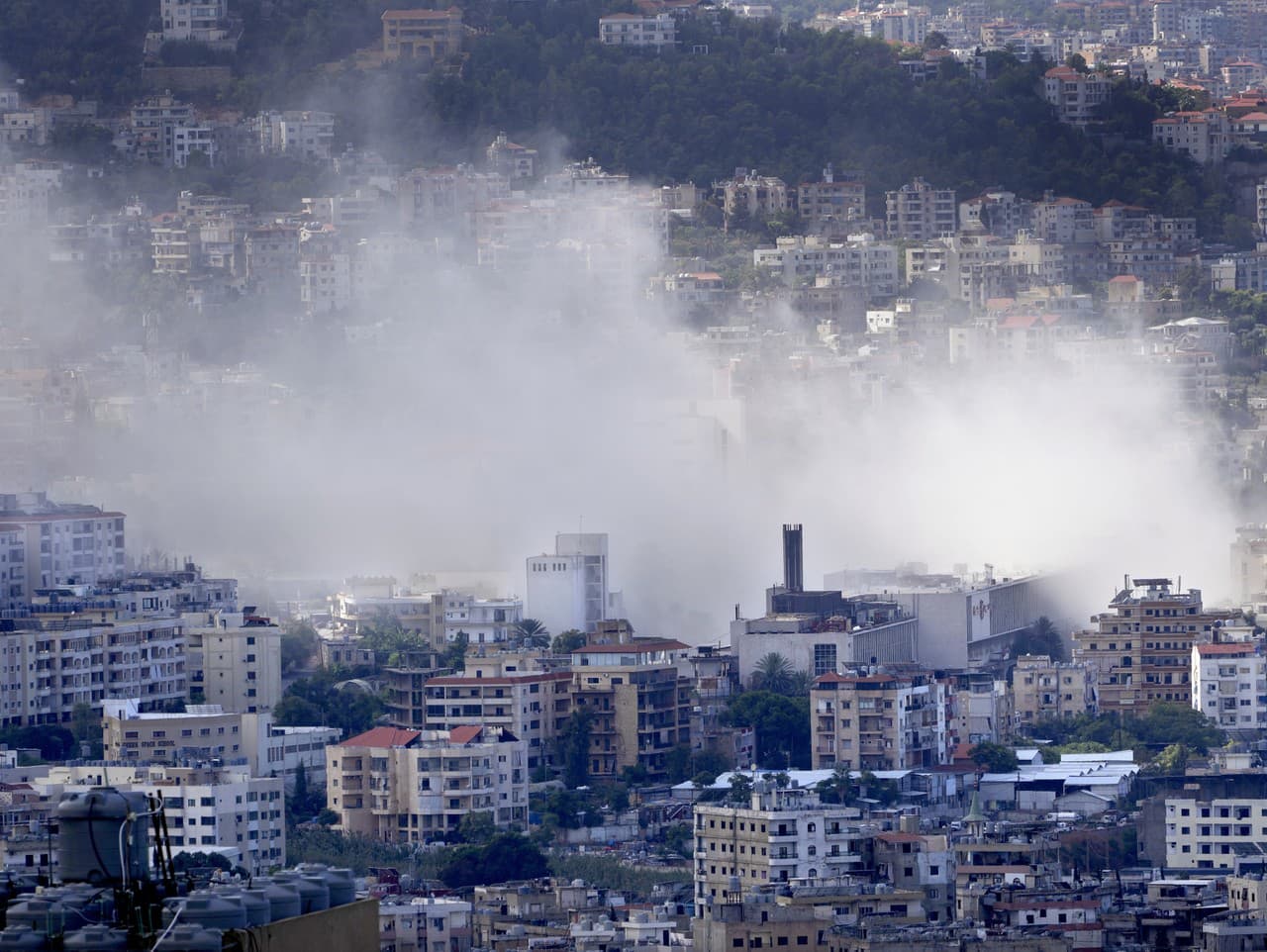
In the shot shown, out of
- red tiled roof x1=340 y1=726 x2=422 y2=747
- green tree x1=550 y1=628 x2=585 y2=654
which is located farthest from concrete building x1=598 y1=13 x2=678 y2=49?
red tiled roof x1=340 y1=726 x2=422 y2=747

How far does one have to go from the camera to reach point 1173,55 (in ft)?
224

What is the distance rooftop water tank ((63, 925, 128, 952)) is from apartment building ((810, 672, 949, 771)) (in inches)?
794

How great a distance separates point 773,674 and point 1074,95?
29787 millimetres

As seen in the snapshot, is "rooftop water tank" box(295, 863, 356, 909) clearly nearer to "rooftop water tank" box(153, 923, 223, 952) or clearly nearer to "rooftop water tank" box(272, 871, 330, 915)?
"rooftop water tank" box(272, 871, 330, 915)

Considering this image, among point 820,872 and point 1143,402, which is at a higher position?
point 1143,402

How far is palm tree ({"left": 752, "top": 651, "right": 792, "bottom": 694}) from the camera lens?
27875mm

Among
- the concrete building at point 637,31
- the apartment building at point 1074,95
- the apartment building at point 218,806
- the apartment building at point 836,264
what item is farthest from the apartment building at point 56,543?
the apartment building at point 1074,95

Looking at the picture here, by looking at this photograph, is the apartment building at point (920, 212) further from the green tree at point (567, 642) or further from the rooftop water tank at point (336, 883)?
the rooftop water tank at point (336, 883)

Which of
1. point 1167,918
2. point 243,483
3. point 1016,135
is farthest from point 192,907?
point 1016,135

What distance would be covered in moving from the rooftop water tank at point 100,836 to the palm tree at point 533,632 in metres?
23.7

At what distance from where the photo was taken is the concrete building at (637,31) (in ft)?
187

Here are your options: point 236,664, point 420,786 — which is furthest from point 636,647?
point 420,786

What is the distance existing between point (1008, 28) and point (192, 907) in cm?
6399

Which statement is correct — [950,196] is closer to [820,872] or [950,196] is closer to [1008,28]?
[1008,28]
